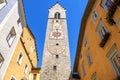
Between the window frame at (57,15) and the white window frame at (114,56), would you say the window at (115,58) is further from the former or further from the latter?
the window frame at (57,15)

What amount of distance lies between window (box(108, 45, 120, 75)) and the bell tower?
12835 millimetres

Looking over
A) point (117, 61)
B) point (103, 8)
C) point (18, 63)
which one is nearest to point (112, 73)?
point (117, 61)

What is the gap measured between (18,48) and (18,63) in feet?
5.01

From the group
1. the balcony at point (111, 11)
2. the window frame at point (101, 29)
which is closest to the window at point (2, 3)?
the window frame at point (101, 29)

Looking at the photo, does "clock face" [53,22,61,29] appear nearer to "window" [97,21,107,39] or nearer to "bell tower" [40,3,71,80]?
"bell tower" [40,3,71,80]

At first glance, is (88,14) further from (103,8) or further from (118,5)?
(118,5)

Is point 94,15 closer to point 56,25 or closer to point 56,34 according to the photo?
point 56,34

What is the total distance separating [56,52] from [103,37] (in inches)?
620

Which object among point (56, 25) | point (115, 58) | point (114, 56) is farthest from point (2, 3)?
point (56, 25)

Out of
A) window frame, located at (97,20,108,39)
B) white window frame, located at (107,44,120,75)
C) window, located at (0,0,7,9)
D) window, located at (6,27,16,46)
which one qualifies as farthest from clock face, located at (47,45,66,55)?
white window frame, located at (107,44,120,75)

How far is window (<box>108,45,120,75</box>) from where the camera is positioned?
979 cm

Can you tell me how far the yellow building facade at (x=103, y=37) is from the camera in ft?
32.3

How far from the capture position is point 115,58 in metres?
10.2

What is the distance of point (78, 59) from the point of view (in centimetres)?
1995
